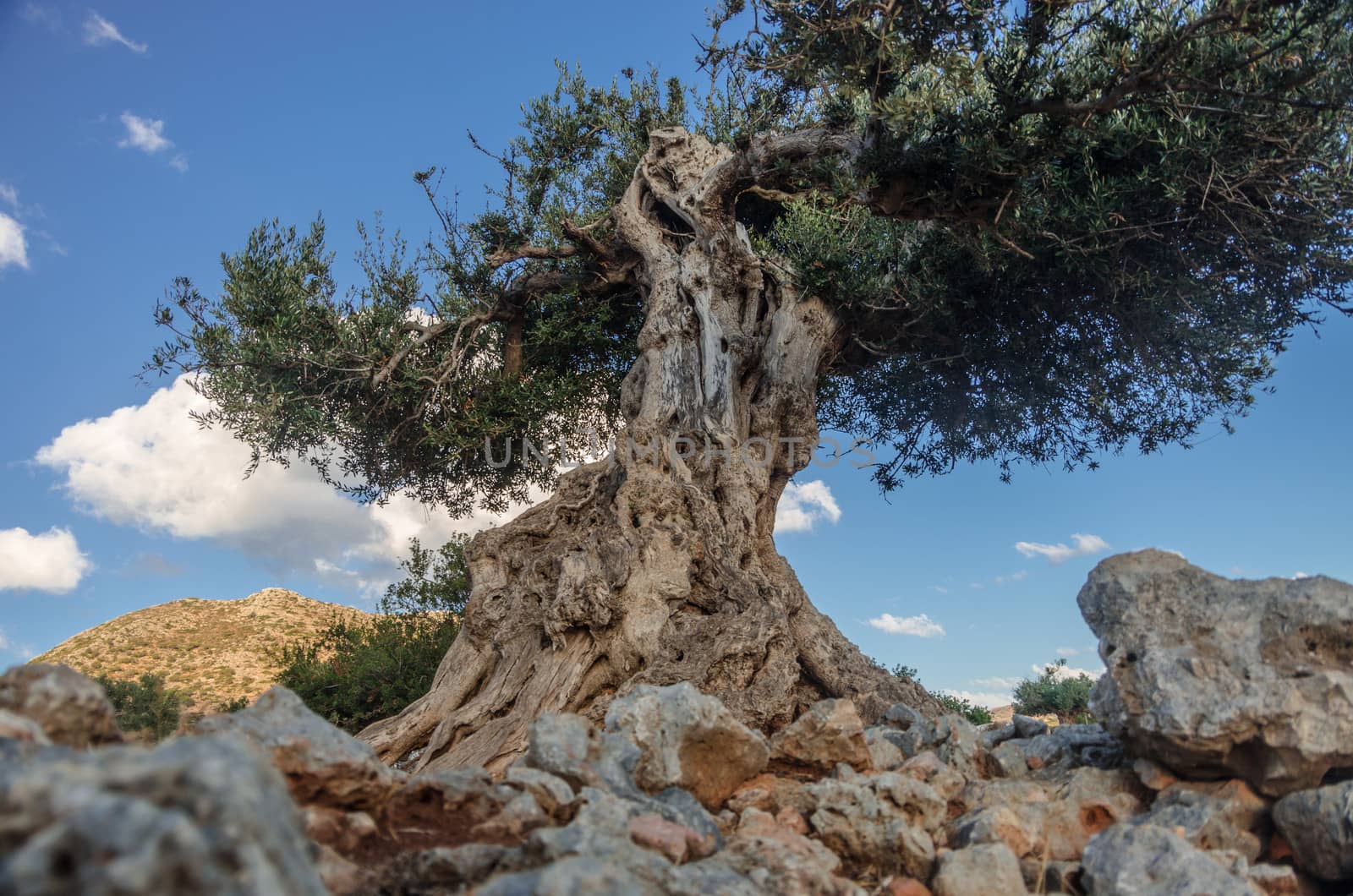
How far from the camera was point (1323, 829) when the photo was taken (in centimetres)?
462

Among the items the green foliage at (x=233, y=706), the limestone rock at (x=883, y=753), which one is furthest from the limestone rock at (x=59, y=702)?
the green foliage at (x=233, y=706)

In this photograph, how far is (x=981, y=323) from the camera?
14.2 metres

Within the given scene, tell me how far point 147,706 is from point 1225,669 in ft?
53.8

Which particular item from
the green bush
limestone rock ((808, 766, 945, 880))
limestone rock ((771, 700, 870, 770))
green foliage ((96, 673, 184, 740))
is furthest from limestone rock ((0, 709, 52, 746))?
green foliage ((96, 673, 184, 740))

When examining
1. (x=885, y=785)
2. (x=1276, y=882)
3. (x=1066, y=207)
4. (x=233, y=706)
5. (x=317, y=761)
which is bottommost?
(x=1276, y=882)

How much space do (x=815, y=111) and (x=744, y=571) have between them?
9.91 m

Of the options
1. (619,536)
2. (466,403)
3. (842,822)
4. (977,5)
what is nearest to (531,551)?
(619,536)

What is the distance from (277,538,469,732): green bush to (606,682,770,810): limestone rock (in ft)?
30.2

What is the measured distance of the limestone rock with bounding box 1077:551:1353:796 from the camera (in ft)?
16.1

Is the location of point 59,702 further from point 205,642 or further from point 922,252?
point 205,642

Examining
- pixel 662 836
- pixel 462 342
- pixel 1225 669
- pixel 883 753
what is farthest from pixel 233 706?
pixel 1225 669

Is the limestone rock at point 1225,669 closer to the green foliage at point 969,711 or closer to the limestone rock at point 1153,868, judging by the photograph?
the limestone rock at point 1153,868

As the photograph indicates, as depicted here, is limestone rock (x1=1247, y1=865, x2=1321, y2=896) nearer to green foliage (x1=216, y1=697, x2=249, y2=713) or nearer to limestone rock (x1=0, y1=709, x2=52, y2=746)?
limestone rock (x1=0, y1=709, x2=52, y2=746)

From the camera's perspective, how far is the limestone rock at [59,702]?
11.3 ft
